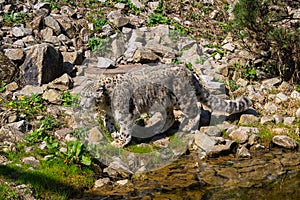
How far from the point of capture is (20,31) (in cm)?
1266

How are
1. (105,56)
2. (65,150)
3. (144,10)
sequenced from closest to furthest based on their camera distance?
(65,150)
(105,56)
(144,10)

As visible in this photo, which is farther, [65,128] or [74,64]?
[74,64]

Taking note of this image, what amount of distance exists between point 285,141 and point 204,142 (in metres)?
1.52

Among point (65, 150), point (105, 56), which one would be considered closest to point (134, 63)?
point (105, 56)

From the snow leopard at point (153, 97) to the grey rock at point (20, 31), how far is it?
402 centimetres

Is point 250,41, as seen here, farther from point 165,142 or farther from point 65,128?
point 65,128

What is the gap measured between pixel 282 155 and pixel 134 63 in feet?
16.0

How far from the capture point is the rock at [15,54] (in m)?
11.1

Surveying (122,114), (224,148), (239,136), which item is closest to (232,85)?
(239,136)

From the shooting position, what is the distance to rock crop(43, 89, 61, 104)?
1022 cm

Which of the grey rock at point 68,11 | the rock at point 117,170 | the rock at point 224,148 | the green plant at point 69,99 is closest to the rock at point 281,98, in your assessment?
the rock at point 224,148

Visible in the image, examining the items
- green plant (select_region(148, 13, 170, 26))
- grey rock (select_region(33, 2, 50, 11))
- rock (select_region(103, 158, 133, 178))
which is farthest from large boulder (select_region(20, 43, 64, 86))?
green plant (select_region(148, 13, 170, 26))

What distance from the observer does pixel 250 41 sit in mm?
11375

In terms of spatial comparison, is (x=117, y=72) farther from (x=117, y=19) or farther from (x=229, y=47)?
(x=229, y=47)
